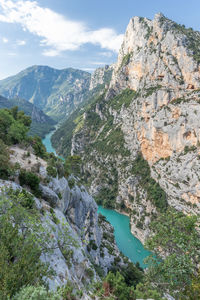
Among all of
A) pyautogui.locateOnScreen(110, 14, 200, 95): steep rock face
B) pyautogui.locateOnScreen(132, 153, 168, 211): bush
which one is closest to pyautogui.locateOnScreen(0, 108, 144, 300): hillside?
pyautogui.locateOnScreen(132, 153, 168, 211): bush

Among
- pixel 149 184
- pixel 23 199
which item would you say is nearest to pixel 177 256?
pixel 23 199

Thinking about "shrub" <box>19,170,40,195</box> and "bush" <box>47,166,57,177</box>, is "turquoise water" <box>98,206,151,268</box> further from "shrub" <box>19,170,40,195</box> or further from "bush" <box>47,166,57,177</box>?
"shrub" <box>19,170,40,195</box>

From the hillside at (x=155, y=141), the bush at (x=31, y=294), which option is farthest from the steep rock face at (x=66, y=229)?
the hillside at (x=155, y=141)

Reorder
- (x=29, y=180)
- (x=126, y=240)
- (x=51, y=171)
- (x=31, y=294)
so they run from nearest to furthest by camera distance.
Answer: (x=31, y=294) → (x=29, y=180) → (x=51, y=171) → (x=126, y=240)

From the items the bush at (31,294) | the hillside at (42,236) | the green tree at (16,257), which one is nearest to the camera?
the bush at (31,294)

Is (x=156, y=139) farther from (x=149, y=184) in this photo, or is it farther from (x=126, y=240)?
(x=126, y=240)

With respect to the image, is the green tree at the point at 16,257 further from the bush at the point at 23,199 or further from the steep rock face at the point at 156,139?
the steep rock face at the point at 156,139

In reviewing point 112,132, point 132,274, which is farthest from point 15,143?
point 112,132

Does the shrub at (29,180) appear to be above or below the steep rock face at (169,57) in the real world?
below
